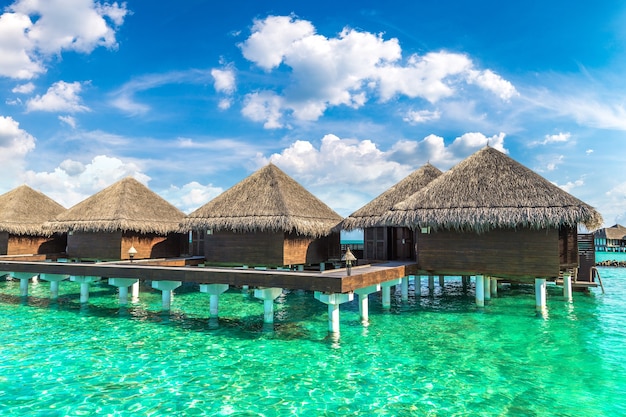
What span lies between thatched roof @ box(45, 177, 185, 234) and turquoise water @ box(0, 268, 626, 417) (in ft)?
20.4

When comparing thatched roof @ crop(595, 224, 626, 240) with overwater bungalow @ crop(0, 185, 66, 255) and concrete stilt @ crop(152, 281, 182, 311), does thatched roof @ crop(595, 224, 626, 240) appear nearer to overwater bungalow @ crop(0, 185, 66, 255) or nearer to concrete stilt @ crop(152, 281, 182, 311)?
concrete stilt @ crop(152, 281, 182, 311)

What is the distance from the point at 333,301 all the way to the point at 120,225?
1326 cm

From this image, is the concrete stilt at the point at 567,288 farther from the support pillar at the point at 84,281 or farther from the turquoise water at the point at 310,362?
the support pillar at the point at 84,281

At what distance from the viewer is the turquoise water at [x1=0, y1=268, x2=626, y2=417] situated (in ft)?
19.8

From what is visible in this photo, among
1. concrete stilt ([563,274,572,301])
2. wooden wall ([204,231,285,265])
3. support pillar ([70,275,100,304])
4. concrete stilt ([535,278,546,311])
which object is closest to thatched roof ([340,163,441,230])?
wooden wall ([204,231,285,265])

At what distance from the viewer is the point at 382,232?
16047 millimetres

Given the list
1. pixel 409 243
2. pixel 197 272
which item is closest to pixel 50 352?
pixel 197 272

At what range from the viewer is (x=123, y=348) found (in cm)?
882

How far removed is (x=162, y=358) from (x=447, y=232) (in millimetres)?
9300

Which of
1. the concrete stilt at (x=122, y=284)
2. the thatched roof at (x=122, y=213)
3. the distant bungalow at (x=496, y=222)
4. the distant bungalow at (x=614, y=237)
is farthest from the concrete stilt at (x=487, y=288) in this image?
the distant bungalow at (x=614, y=237)

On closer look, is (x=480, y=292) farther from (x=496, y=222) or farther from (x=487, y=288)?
(x=496, y=222)

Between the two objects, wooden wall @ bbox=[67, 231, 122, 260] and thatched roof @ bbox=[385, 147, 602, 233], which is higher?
thatched roof @ bbox=[385, 147, 602, 233]

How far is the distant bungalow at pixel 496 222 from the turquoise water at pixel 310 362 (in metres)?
1.62

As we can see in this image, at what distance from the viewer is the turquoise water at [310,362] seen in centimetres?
604
